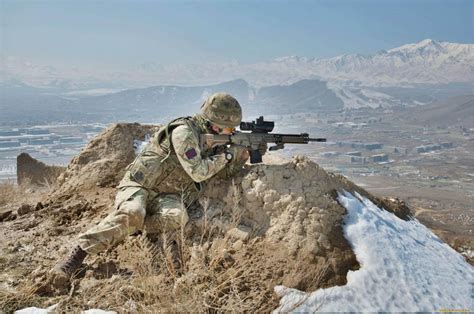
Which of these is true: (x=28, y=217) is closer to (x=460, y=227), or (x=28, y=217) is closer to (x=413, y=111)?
(x=460, y=227)

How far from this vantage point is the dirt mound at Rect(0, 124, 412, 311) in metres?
3.85

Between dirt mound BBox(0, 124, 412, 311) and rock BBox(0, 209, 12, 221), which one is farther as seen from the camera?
rock BBox(0, 209, 12, 221)

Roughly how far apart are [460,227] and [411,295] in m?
47.1

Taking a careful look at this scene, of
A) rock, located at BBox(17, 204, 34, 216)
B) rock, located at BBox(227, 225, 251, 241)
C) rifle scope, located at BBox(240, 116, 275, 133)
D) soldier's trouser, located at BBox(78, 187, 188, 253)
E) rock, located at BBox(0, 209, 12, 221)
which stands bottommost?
rock, located at BBox(0, 209, 12, 221)

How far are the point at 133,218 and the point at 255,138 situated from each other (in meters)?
1.66

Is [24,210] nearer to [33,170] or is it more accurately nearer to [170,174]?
[170,174]

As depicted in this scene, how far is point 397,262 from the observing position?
4273mm

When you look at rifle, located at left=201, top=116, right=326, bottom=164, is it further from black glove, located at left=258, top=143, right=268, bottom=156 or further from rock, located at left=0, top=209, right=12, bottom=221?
rock, located at left=0, top=209, right=12, bottom=221

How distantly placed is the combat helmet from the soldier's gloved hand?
29 centimetres

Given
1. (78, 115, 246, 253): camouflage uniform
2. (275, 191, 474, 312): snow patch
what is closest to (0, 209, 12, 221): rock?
(78, 115, 246, 253): camouflage uniform

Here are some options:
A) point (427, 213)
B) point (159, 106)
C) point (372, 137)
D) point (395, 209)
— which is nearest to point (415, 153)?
point (372, 137)

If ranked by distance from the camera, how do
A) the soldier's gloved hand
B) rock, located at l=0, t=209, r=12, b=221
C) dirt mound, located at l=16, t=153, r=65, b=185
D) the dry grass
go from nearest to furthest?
1. the dry grass
2. the soldier's gloved hand
3. rock, located at l=0, t=209, r=12, b=221
4. dirt mound, located at l=16, t=153, r=65, b=185

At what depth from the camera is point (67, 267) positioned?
4395 millimetres

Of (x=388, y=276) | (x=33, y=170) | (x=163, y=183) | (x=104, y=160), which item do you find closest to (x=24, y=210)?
(x=104, y=160)
